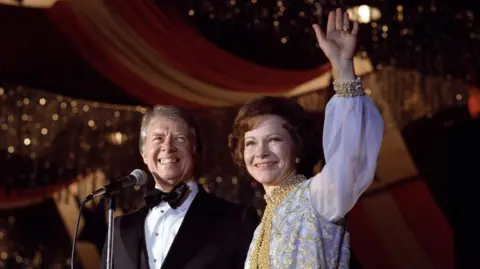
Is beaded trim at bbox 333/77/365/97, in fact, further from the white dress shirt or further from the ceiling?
the ceiling

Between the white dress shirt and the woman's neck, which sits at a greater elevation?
the woman's neck

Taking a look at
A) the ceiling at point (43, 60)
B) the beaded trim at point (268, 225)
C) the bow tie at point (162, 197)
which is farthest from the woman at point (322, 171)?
the ceiling at point (43, 60)

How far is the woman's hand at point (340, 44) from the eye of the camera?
74.1 inches

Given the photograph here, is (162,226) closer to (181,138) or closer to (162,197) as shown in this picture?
(162,197)

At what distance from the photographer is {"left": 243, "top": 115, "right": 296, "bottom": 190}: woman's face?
216cm

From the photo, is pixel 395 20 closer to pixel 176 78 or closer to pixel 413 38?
pixel 413 38

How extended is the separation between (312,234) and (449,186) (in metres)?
1.41

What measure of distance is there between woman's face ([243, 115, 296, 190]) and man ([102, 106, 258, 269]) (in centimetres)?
44

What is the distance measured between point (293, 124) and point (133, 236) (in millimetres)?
754

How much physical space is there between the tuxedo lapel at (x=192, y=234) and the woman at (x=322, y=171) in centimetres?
44

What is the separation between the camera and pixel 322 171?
193cm

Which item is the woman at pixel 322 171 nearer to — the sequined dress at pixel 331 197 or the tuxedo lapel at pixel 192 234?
the sequined dress at pixel 331 197

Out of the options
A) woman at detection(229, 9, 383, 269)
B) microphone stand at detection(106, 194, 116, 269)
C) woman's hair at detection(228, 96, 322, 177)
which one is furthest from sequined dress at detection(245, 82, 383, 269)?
microphone stand at detection(106, 194, 116, 269)

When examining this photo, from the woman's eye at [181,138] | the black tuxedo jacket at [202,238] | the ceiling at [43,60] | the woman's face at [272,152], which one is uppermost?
the ceiling at [43,60]
